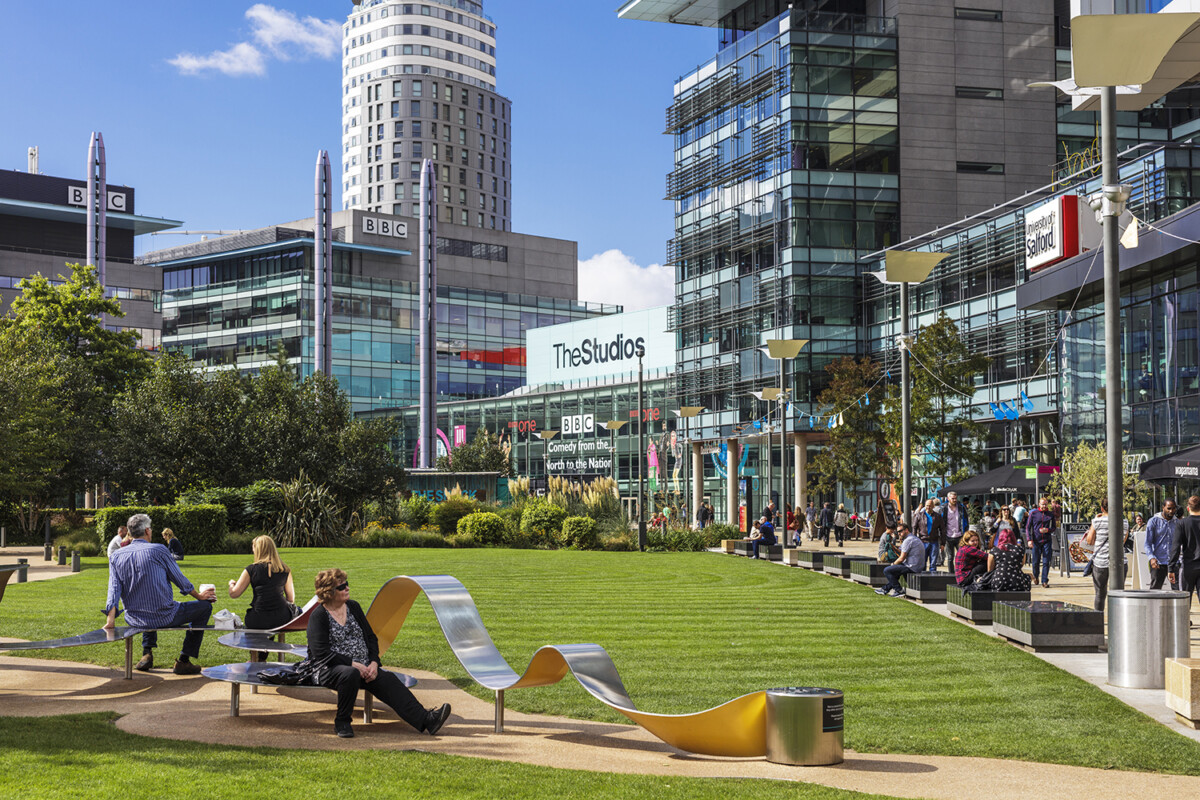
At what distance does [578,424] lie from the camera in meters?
83.0

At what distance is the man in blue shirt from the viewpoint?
664 inches

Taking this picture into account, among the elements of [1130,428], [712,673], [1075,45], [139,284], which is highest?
[139,284]

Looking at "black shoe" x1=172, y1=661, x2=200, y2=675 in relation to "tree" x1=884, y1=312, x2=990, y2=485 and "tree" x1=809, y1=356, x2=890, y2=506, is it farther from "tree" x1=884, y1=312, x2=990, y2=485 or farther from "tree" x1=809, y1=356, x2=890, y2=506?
"tree" x1=809, y1=356, x2=890, y2=506

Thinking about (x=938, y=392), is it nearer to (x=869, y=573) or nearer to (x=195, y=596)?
(x=869, y=573)

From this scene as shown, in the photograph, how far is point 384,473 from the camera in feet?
Result: 145

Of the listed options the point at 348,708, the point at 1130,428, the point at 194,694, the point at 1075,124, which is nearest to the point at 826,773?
the point at 348,708

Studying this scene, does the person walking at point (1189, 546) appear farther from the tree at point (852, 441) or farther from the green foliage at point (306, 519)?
the tree at point (852, 441)

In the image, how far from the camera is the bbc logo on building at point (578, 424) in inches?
3226

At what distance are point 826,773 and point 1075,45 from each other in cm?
747

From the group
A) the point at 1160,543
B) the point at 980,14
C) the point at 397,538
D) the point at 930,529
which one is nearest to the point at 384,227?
the point at 980,14

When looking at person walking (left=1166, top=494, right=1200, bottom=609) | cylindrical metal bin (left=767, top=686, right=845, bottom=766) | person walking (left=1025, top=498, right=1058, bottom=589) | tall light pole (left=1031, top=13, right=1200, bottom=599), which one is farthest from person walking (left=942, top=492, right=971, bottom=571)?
cylindrical metal bin (left=767, top=686, right=845, bottom=766)

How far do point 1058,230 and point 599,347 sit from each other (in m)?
55.3

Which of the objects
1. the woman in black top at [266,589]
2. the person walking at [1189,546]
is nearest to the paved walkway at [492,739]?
the woman in black top at [266,589]

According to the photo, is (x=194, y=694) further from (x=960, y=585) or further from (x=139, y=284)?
(x=139, y=284)
